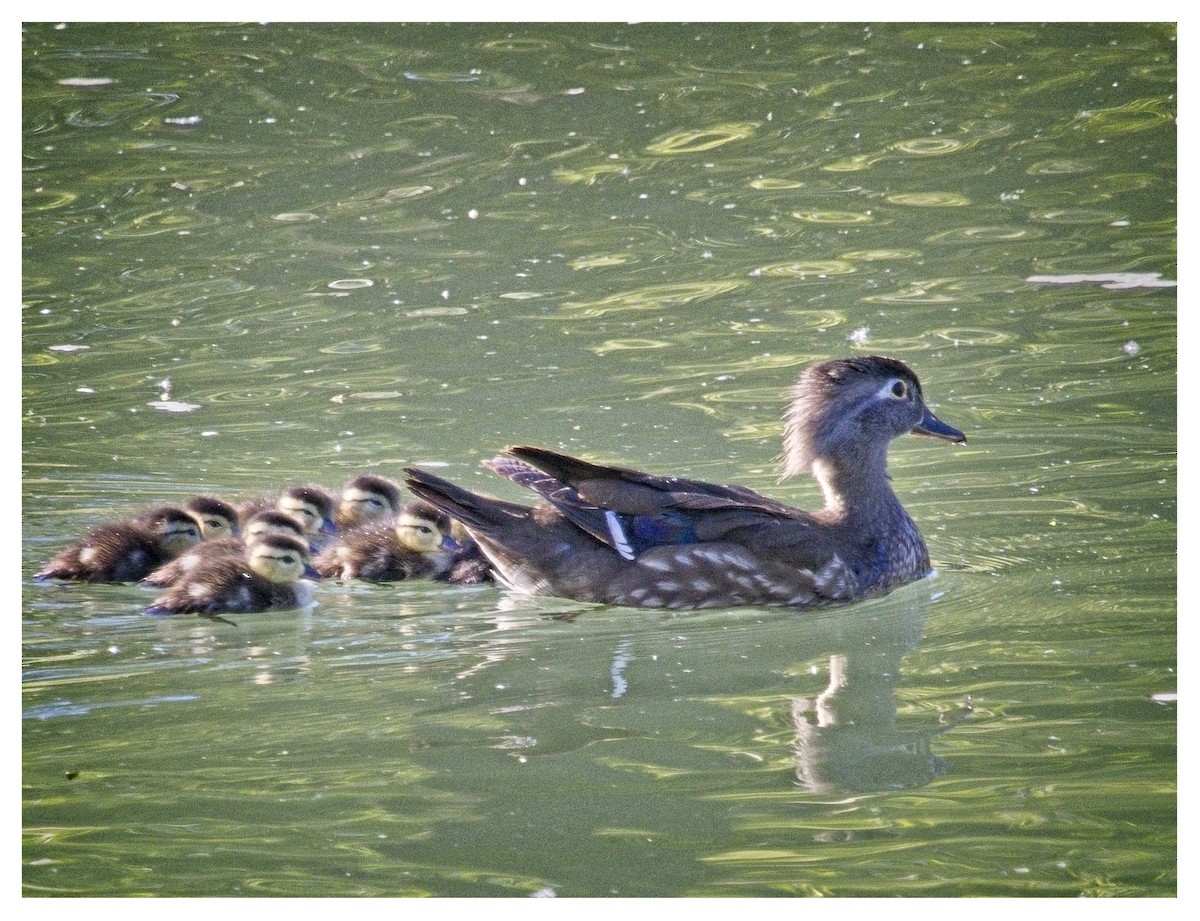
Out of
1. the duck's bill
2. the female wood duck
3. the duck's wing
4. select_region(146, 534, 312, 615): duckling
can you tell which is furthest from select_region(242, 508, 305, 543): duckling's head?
the duck's bill

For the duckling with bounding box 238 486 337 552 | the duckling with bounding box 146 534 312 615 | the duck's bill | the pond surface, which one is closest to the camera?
the pond surface

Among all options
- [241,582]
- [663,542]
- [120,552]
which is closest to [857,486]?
[663,542]

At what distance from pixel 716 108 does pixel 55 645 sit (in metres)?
7.03

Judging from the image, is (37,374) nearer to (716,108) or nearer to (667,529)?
(667,529)

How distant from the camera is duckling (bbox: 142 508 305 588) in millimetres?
6496

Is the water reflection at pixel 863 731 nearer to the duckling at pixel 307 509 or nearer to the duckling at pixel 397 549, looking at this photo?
the duckling at pixel 397 549

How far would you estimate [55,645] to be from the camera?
5879mm

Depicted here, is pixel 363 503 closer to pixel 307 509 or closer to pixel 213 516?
pixel 307 509

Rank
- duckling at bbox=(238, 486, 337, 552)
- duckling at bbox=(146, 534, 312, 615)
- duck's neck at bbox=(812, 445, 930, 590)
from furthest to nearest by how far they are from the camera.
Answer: duckling at bbox=(238, 486, 337, 552) < duck's neck at bbox=(812, 445, 930, 590) < duckling at bbox=(146, 534, 312, 615)

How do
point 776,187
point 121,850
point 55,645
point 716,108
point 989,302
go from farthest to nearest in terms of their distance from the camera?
1. point 716,108
2. point 776,187
3. point 989,302
4. point 55,645
5. point 121,850

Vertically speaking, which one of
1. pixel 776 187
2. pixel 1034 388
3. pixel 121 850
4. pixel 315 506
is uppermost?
pixel 776 187

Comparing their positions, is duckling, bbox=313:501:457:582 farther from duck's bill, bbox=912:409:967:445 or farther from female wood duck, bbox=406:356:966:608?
duck's bill, bbox=912:409:967:445

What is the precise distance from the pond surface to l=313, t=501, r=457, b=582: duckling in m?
0.13

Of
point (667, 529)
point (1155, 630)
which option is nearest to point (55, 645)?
point (667, 529)
